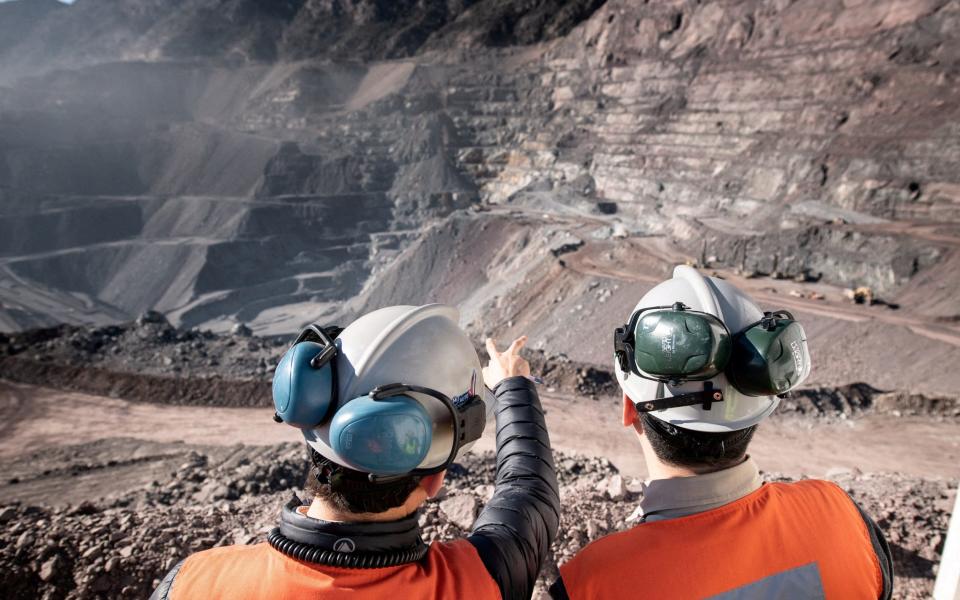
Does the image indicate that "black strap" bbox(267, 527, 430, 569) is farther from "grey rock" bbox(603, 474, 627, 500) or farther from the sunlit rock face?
the sunlit rock face

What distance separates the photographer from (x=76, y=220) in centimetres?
3800

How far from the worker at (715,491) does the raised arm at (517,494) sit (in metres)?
0.14

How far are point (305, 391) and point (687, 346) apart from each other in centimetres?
125

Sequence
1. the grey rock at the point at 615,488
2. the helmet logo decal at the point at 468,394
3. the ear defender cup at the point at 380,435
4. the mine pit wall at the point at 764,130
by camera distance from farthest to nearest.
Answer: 1. the mine pit wall at the point at 764,130
2. the grey rock at the point at 615,488
3. the helmet logo decal at the point at 468,394
4. the ear defender cup at the point at 380,435

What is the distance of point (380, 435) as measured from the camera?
1.65m

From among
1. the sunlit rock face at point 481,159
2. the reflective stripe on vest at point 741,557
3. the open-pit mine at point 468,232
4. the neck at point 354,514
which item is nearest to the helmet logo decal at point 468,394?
the neck at point 354,514

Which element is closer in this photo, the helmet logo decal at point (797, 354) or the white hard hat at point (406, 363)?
the white hard hat at point (406, 363)

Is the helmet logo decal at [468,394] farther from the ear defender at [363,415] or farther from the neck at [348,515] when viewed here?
the neck at [348,515]

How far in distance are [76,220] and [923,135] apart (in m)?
44.8

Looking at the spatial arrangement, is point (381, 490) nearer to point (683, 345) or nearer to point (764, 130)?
point (683, 345)

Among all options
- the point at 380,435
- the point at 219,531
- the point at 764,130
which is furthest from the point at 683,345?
the point at 764,130

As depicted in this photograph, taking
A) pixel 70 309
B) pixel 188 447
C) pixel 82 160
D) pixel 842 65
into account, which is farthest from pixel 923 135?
pixel 82 160

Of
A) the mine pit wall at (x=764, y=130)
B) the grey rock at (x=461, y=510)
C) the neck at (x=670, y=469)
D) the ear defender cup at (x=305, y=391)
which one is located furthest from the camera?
the mine pit wall at (x=764, y=130)

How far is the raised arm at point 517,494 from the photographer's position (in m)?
1.78
